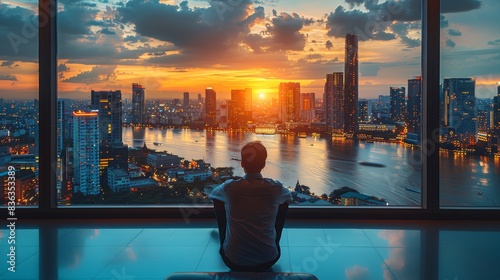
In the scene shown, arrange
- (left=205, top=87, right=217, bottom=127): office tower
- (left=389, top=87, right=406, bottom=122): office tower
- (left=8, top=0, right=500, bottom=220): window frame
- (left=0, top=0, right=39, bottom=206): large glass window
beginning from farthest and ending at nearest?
(left=205, top=87, right=217, bottom=127): office tower → (left=389, top=87, right=406, bottom=122): office tower → (left=0, top=0, right=39, bottom=206): large glass window → (left=8, top=0, right=500, bottom=220): window frame

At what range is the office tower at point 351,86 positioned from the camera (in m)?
4.23

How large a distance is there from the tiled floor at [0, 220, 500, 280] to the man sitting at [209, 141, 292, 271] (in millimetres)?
418

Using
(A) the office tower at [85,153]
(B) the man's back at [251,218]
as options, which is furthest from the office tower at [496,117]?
(A) the office tower at [85,153]

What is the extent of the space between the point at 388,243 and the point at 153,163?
7.92 feet

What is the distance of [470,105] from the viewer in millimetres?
4199

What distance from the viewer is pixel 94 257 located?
2.91 meters

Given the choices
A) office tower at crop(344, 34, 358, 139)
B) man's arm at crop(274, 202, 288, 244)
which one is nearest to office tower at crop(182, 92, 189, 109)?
office tower at crop(344, 34, 358, 139)

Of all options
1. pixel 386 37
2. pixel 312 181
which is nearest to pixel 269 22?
pixel 386 37

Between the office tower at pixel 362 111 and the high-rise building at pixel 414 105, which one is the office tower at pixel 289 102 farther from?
the high-rise building at pixel 414 105

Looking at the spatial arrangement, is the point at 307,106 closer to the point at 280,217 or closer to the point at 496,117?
the point at 496,117

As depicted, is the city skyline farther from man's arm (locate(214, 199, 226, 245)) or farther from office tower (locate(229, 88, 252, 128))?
man's arm (locate(214, 199, 226, 245))

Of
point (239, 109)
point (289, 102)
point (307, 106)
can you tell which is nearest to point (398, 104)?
point (307, 106)

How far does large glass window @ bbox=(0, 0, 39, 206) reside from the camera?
4.07 meters

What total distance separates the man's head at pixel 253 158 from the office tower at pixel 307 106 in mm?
2075
